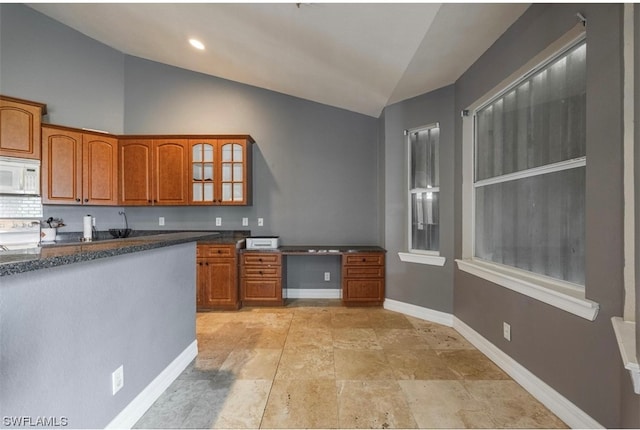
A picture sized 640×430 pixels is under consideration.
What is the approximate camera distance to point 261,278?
3.39 metres

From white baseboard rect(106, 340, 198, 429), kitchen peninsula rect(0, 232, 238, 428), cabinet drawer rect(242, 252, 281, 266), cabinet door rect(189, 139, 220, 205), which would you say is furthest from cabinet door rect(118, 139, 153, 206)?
white baseboard rect(106, 340, 198, 429)

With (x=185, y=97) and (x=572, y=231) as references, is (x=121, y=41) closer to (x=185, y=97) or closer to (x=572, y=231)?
(x=185, y=97)

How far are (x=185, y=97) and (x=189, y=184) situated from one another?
4.68ft

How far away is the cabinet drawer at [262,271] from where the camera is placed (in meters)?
3.39

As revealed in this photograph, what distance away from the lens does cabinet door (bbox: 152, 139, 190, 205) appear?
353 centimetres

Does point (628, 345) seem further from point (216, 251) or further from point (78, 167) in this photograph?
point (78, 167)

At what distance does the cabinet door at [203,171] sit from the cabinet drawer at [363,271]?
6.85 ft

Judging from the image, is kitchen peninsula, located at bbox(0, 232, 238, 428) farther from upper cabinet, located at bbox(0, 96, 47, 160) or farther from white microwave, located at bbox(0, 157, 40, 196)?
upper cabinet, located at bbox(0, 96, 47, 160)

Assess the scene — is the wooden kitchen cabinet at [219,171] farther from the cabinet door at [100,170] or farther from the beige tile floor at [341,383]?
the beige tile floor at [341,383]

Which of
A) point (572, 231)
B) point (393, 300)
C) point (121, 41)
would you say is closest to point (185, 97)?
point (121, 41)

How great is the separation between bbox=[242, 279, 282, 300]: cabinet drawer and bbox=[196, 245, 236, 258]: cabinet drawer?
425 mm

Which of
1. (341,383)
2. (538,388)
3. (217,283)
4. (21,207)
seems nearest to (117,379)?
(341,383)

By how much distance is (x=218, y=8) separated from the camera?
90.0 inches

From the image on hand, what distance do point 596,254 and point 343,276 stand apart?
7.91 feet
